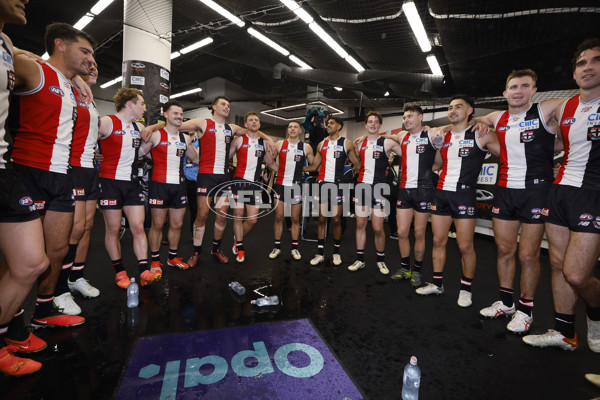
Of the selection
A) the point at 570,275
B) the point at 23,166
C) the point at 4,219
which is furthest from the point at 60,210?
the point at 570,275

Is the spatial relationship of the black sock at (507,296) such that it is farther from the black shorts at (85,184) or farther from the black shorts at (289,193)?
the black shorts at (85,184)

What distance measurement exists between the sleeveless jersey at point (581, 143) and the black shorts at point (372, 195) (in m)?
1.89

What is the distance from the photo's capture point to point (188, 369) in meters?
1.83

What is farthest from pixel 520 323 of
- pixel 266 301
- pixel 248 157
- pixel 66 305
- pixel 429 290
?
pixel 66 305

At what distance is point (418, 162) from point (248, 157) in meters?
2.49

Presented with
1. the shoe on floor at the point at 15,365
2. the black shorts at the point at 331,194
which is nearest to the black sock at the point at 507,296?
the black shorts at the point at 331,194

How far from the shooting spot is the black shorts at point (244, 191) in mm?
4148

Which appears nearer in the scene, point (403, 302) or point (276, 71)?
point (403, 302)

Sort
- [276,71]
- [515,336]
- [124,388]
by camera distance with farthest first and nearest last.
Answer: [276,71] < [515,336] < [124,388]

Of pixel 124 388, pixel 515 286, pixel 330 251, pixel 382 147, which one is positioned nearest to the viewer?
pixel 124 388

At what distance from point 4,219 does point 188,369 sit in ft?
4.67

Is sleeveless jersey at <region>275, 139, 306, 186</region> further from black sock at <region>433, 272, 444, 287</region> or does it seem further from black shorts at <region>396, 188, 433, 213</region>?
black sock at <region>433, 272, 444, 287</region>

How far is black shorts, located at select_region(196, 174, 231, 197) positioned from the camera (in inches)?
153

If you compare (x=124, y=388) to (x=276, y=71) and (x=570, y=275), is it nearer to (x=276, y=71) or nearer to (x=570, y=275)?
(x=570, y=275)
